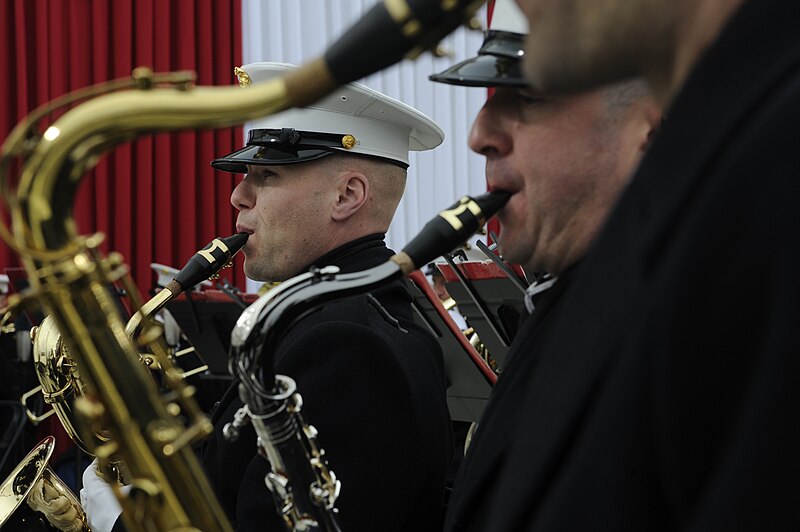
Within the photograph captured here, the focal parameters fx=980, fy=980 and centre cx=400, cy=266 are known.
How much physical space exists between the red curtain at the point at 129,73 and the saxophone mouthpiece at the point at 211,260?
2905 millimetres

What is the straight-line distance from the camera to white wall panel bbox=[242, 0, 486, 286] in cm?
438

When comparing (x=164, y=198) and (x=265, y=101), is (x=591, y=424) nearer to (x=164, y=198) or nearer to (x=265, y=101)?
(x=265, y=101)

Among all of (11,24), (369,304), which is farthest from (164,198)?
(369,304)

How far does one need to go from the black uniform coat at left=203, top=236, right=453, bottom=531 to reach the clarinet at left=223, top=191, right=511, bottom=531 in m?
0.17

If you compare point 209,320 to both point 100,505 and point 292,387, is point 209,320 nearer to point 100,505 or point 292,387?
point 100,505

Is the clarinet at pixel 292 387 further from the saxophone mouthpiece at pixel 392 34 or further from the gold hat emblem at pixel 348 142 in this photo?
Result: the gold hat emblem at pixel 348 142

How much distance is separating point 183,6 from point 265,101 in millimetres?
4302

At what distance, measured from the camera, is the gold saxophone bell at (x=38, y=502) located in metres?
1.75

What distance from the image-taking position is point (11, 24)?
4.66 m

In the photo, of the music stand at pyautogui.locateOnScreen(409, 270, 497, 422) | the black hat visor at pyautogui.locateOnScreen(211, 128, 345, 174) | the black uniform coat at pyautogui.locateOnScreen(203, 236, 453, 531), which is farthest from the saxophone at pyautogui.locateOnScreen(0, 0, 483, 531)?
the music stand at pyautogui.locateOnScreen(409, 270, 497, 422)

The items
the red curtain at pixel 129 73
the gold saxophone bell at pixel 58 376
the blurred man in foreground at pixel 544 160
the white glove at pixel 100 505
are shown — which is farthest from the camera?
the red curtain at pixel 129 73

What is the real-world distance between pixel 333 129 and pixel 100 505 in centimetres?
75

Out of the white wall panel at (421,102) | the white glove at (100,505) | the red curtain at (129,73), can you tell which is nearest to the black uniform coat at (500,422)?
the white glove at (100,505)

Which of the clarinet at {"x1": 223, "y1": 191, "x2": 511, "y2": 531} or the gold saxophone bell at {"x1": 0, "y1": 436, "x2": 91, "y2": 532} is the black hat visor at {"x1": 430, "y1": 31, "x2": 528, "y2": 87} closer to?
the clarinet at {"x1": 223, "y1": 191, "x2": 511, "y2": 531}
